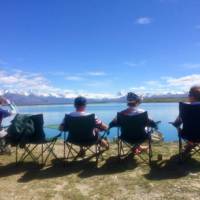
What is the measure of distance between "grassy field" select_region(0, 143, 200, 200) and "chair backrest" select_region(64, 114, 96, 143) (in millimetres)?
467

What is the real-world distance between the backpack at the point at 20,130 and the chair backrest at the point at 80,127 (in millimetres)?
653

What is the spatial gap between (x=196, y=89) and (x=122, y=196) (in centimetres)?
261

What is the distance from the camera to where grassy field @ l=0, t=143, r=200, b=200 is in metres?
4.41

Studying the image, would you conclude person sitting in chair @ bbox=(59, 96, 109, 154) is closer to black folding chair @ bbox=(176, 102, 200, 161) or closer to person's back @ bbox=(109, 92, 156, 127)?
person's back @ bbox=(109, 92, 156, 127)

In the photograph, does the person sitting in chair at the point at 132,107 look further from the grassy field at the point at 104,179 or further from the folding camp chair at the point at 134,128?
the grassy field at the point at 104,179

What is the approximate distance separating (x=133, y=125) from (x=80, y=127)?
92cm

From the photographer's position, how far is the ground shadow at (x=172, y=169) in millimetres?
A: 5117

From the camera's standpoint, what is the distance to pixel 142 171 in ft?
17.9

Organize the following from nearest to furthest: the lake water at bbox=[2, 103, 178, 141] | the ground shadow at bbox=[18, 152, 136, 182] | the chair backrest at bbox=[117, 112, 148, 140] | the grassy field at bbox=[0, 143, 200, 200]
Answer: the grassy field at bbox=[0, 143, 200, 200]
the ground shadow at bbox=[18, 152, 136, 182]
the chair backrest at bbox=[117, 112, 148, 140]
the lake water at bbox=[2, 103, 178, 141]

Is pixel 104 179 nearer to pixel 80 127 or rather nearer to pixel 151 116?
pixel 80 127

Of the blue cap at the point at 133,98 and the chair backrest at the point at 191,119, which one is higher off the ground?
the blue cap at the point at 133,98

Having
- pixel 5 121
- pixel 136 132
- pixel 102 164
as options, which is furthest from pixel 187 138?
pixel 5 121

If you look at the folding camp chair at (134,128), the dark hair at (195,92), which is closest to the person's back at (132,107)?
the folding camp chair at (134,128)

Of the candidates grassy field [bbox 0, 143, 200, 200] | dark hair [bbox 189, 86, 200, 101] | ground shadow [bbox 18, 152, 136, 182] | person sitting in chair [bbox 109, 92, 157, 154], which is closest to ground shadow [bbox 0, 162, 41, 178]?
grassy field [bbox 0, 143, 200, 200]
